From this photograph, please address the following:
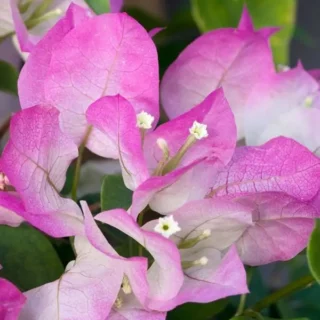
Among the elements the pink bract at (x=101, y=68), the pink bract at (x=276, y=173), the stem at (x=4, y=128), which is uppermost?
the pink bract at (x=101, y=68)

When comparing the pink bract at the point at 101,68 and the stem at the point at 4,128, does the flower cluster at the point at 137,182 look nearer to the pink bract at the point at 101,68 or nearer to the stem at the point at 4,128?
the pink bract at the point at 101,68

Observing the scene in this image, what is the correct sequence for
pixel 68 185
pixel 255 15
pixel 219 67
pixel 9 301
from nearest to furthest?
1. pixel 9 301
2. pixel 219 67
3. pixel 68 185
4. pixel 255 15

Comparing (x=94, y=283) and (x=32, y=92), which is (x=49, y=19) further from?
(x=94, y=283)

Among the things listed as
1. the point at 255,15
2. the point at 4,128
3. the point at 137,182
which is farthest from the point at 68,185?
the point at 255,15

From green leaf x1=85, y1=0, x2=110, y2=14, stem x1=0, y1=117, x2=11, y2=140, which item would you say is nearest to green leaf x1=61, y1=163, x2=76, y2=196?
stem x1=0, y1=117, x2=11, y2=140

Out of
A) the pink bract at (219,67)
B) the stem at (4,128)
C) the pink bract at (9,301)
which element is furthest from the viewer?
the stem at (4,128)

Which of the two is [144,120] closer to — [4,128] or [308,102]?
[308,102]

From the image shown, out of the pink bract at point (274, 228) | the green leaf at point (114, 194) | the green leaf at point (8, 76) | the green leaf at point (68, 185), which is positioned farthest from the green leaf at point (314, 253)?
the green leaf at point (8, 76)
